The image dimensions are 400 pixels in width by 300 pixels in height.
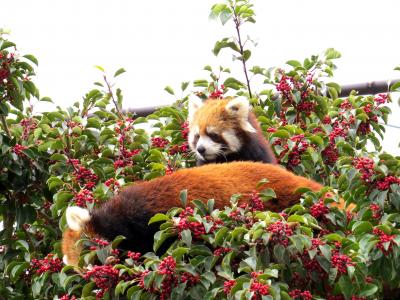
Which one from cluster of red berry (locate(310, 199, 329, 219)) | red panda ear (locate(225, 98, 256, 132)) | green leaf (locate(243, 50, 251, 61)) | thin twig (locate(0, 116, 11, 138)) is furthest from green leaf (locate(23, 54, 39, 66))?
cluster of red berry (locate(310, 199, 329, 219))

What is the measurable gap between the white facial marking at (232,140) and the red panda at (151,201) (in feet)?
5.43

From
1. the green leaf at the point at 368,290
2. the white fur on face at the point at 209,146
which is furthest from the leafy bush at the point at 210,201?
the white fur on face at the point at 209,146

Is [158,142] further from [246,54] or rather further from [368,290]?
[368,290]

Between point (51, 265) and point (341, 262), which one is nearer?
point (341, 262)

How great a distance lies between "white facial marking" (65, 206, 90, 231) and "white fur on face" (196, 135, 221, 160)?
1.60 meters

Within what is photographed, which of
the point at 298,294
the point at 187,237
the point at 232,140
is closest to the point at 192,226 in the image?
the point at 187,237

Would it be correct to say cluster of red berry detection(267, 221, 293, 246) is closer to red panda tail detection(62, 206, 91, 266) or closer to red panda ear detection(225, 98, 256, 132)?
red panda tail detection(62, 206, 91, 266)

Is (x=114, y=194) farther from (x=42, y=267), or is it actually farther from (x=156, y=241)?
(x=156, y=241)

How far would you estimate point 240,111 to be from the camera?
19.0ft

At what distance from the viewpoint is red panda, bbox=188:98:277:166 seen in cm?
564

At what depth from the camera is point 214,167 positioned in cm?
449

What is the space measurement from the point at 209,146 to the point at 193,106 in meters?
0.35

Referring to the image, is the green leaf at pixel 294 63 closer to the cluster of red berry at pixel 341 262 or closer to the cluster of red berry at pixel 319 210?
the cluster of red berry at pixel 319 210

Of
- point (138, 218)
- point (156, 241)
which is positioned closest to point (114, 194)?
point (138, 218)
